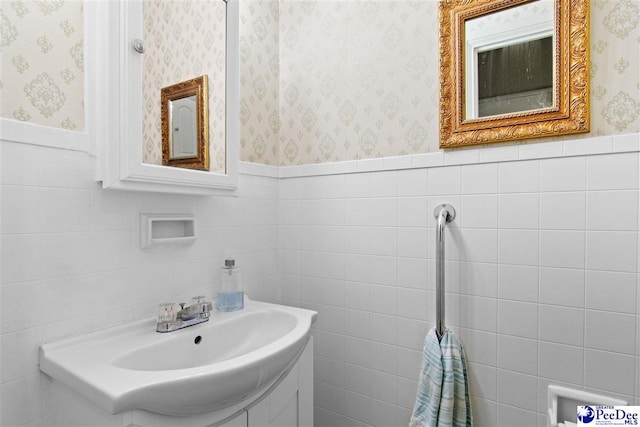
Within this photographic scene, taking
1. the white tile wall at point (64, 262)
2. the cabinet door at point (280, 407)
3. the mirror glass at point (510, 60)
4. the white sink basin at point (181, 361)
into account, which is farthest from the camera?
the mirror glass at point (510, 60)

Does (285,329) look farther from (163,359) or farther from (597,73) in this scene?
(597,73)

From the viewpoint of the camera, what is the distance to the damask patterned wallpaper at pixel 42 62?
2.71ft

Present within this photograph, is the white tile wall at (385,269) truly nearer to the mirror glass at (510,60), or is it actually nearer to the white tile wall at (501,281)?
the white tile wall at (501,281)

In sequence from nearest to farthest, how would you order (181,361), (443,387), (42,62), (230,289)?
(42,62)
(181,361)
(443,387)
(230,289)

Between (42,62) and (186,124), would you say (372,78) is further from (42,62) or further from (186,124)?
(42,62)

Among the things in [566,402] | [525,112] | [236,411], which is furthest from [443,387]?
[525,112]

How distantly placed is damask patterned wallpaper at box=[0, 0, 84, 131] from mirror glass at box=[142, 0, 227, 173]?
159mm

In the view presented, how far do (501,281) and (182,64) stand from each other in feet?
3.82

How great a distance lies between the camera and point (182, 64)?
1103 mm

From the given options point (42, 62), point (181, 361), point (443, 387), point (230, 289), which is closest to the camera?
point (42, 62)

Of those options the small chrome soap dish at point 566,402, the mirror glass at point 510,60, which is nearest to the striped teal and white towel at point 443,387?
the small chrome soap dish at point 566,402

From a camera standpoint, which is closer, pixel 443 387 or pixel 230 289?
pixel 443 387

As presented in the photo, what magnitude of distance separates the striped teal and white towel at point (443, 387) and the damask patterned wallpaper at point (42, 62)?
120 centimetres

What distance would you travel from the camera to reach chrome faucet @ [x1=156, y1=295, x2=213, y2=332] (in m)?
1.03
